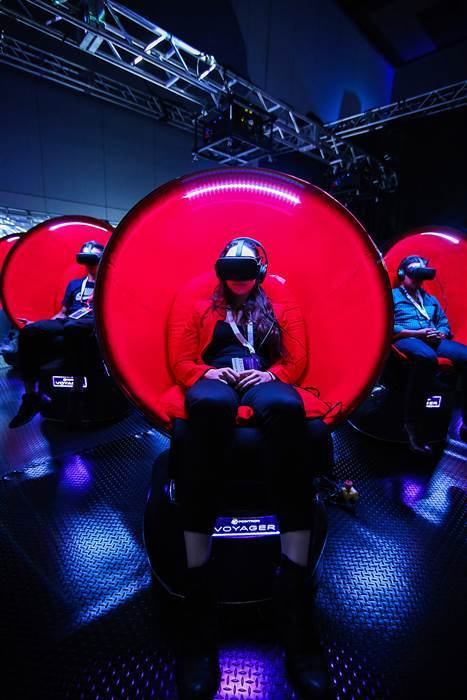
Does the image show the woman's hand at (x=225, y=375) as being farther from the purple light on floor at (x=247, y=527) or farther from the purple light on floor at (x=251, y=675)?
the purple light on floor at (x=251, y=675)

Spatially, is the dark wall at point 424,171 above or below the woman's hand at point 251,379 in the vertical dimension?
above

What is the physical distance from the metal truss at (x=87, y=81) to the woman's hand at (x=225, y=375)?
216 inches

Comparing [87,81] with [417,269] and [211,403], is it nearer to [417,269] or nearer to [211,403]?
[417,269]

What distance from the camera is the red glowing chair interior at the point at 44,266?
2938 mm

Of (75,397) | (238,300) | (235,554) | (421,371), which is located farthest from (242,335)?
(75,397)

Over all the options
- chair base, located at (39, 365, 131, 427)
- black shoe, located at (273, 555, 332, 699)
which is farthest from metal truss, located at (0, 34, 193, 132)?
black shoe, located at (273, 555, 332, 699)

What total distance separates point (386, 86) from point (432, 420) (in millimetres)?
7640

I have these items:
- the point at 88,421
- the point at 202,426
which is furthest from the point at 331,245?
the point at 88,421

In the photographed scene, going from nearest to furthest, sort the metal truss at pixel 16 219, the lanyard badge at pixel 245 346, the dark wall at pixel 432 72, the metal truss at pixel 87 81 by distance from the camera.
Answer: the lanyard badge at pixel 245 346
the metal truss at pixel 87 81
the metal truss at pixel 16 219
the dark wall at pixel 432 72

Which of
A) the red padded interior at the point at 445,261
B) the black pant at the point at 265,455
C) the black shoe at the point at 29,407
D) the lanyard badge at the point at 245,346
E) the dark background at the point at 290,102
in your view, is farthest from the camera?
the dark background at the point at 290,102

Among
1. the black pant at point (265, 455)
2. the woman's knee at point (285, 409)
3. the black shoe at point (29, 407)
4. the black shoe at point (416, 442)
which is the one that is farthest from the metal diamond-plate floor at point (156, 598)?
the woman's knee at point (285, 409)

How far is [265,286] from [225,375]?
2.19ft

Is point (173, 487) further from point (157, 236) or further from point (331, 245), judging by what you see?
point (331, 245)

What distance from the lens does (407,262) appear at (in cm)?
260
